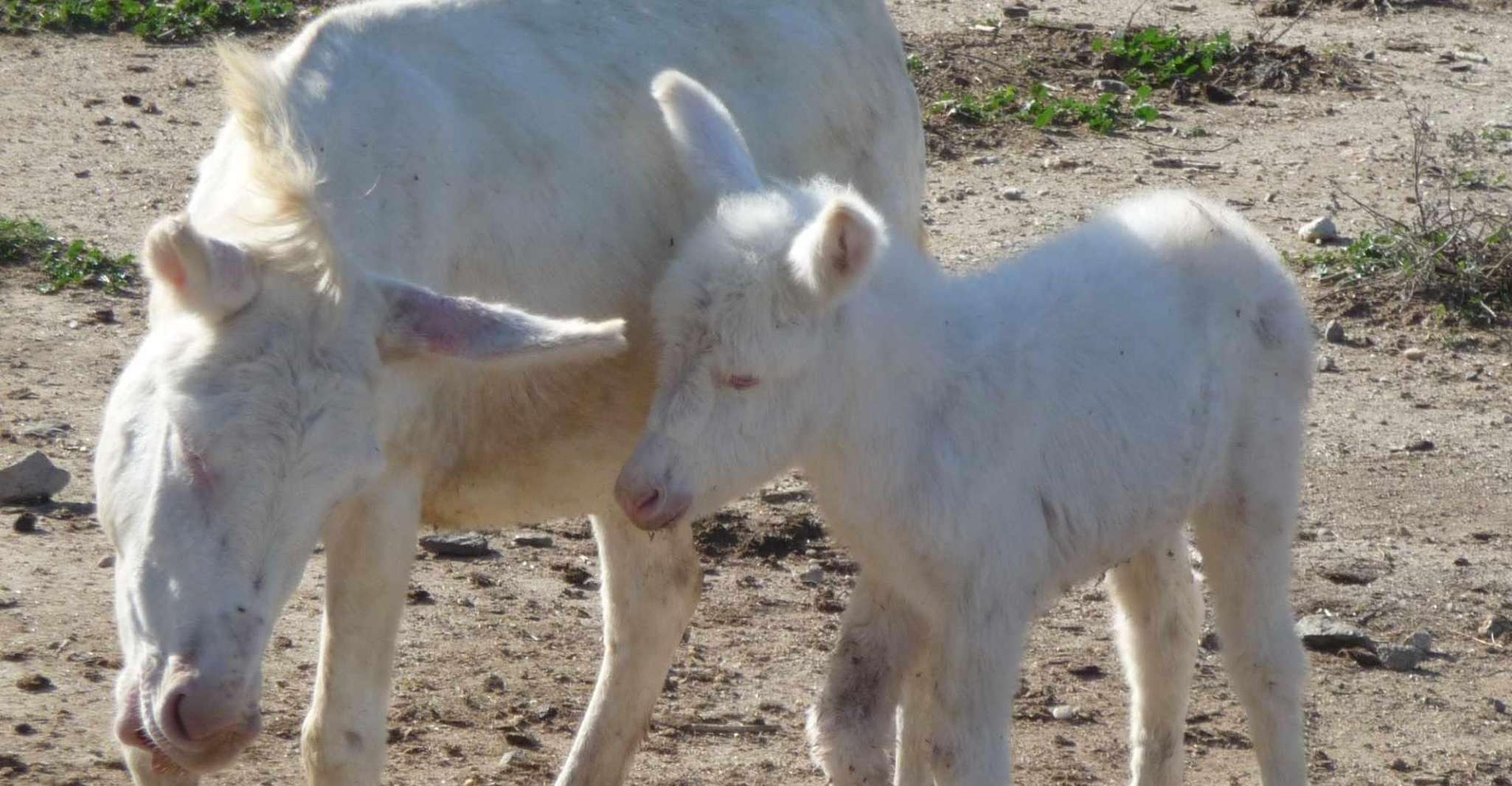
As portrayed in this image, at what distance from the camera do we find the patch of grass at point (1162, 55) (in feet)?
38.7

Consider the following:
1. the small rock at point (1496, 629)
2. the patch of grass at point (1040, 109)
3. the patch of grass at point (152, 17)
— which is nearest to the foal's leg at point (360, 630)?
the small rock at point (1496, 629)

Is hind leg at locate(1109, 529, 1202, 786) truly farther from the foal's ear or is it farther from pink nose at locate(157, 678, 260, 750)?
pink nose at locate(157, 678, 260, 750)

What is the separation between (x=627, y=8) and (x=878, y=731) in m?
2.07

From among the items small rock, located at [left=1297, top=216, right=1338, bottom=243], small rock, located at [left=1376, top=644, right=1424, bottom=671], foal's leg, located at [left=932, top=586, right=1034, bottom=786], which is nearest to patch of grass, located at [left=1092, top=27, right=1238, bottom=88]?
small rock, located at [left=1297, top=216, right=1338, bottom=243]

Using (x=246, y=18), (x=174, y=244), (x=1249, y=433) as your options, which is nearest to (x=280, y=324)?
(x=174, y=244)

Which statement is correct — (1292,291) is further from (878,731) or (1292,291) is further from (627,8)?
(627,8)

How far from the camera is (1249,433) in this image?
5.14 meters

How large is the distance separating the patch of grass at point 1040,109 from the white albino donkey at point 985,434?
5712 millimetres

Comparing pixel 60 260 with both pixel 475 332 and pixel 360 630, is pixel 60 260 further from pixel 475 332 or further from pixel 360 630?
pixel 475 332

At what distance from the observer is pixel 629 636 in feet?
18.5

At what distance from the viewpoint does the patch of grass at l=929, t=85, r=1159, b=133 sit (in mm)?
11008

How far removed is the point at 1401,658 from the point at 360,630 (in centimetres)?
359

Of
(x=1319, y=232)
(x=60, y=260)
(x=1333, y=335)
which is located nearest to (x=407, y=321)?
(x=60, y=260)

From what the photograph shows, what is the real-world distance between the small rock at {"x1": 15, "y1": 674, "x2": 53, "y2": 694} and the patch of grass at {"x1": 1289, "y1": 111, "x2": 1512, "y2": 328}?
19.8ft
